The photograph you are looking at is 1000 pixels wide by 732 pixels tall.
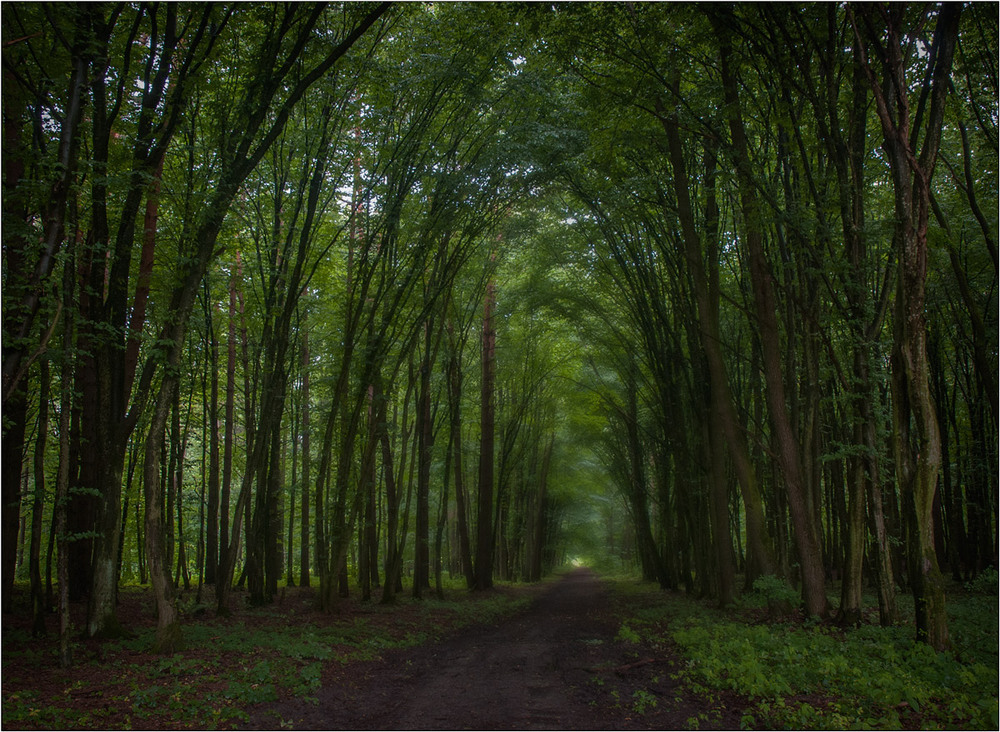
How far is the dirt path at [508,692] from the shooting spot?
396 centimetres

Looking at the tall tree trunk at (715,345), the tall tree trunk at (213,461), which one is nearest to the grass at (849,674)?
the tall tree trunk at (715,345)

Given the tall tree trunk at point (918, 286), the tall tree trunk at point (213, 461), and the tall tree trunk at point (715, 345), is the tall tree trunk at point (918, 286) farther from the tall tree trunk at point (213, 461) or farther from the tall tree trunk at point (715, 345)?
the tall tree trunk at point (213, 461)

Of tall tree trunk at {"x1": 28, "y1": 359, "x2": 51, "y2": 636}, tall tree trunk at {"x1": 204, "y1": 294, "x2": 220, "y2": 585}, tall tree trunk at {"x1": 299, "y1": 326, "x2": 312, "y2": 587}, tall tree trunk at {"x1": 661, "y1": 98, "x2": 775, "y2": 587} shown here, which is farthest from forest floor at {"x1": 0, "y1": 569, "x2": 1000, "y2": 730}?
tall tree trunk at {"x1": 299, "y1": 326, "x2": 312, "y2": 587}

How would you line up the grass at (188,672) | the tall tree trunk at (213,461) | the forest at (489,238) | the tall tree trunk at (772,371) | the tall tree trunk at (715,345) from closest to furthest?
the grass at (188,672), the forest at (489,238), the tall tree trunk at (772,371), the tall tree trunk at (715,345), the tall tree trunk at (213,461)

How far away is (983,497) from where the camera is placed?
389 inches

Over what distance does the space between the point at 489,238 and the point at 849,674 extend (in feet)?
30.2

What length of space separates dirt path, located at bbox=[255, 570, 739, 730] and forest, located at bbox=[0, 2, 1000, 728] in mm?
1965

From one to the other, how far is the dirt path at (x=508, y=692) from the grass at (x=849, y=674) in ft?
1.09

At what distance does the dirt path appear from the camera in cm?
396

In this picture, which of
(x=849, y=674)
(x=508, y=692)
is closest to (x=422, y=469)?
(x=508, y=692)

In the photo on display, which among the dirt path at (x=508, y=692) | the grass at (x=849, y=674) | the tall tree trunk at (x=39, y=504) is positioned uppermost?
the tall tree trunk at (x=39, y=504)

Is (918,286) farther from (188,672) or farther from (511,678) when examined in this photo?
(188,672)

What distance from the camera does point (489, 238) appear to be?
11.5 meters

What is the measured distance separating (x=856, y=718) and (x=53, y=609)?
8531 millimetres
